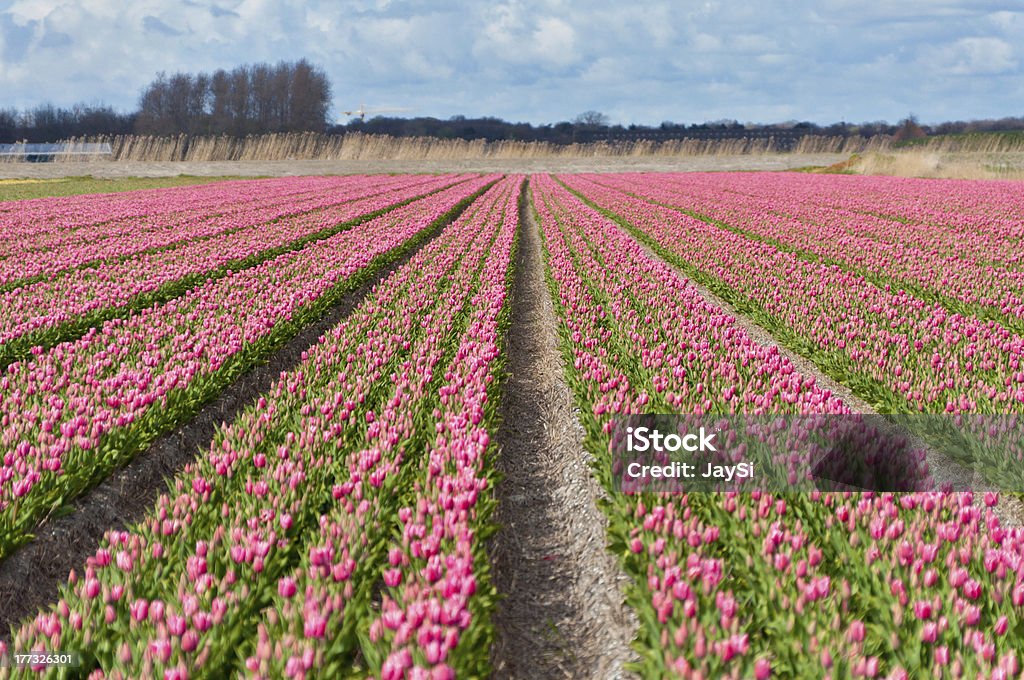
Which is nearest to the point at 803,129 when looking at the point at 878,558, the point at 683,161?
the point at 683,161

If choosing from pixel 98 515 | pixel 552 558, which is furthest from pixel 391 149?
pixel 552 558

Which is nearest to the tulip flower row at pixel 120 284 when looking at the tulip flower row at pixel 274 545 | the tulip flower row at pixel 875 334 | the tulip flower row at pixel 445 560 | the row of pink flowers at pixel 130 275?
the row of pink flowers at pixel 130 275

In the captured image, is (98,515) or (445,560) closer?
(445,560)

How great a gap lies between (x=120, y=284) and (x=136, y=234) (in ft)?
26.1

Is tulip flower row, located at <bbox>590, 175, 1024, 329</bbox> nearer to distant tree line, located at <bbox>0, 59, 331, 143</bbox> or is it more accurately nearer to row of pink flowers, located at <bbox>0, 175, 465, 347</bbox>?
row of pink flowers, located at <bbox>0, 175, 465, 347</bbox>

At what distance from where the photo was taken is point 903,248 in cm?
1577

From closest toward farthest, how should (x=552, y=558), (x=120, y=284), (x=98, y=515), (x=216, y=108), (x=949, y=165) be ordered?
(x=552, y=558) → (x=98, y=515) → (x=120, y=284) → (x=949, y=165) → (x=216, y=108)

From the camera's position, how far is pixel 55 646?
318 cm

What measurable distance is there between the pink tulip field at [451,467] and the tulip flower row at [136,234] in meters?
0.26

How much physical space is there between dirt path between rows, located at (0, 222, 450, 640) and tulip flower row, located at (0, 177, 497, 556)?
25 centimetres

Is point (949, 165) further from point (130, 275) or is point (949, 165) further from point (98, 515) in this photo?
point (98, 515)

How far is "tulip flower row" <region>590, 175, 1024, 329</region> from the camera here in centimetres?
1108

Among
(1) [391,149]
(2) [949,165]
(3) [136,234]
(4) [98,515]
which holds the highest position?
(1) [391,149]

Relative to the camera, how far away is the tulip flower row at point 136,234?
1338cm
